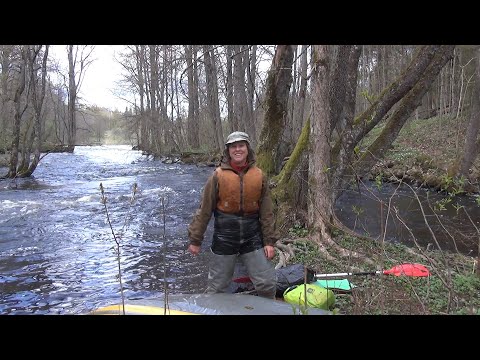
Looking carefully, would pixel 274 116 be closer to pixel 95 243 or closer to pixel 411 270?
pixel 95 243

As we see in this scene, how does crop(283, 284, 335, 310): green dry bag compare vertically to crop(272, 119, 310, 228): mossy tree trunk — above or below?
below

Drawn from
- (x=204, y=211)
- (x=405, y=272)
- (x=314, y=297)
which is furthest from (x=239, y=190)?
(x=405, y=272)

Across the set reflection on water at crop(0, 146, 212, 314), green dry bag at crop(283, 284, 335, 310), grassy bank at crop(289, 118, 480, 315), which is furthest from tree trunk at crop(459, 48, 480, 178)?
green dry bag at crop(283, 284, 335, 310)

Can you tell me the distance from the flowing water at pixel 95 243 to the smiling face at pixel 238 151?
1082mm

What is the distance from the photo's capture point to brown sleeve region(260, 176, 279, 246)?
4523 mm

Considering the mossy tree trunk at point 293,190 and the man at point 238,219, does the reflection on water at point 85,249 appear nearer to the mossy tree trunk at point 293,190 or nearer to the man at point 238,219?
the man at point 238,219

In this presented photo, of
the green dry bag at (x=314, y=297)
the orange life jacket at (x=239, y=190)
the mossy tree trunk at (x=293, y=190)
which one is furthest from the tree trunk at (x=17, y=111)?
the green dry bag at (x=314, y=297)

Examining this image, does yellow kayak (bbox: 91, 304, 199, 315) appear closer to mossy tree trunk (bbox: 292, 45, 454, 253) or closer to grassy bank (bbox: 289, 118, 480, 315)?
grassy bank (bbox: 289, 118, 480, 315)

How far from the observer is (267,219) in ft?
14.9

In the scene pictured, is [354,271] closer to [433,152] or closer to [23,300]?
[23,300]

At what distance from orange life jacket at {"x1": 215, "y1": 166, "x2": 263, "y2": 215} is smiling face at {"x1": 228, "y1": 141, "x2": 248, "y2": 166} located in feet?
0.50

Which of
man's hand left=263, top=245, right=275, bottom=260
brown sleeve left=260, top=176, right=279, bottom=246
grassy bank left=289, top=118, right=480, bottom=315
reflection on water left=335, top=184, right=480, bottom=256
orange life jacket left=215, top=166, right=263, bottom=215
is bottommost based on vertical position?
reflection on water left=335, top=184, right=480, bottom=256
